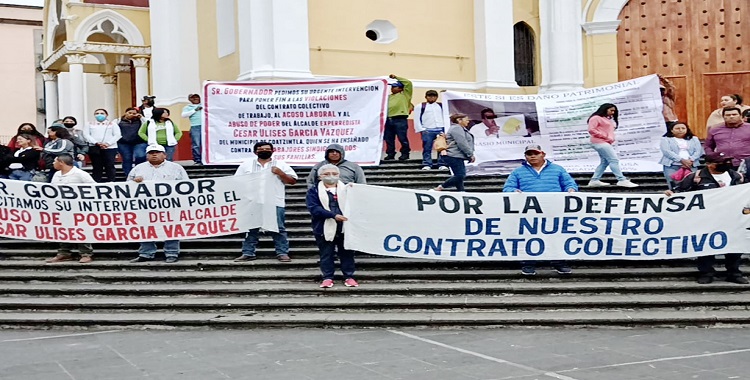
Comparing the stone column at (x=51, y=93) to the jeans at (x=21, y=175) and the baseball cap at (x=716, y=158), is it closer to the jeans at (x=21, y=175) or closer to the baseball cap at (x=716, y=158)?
the jeans at (x=21, y=175)

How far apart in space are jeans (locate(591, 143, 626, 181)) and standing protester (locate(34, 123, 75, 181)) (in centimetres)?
749

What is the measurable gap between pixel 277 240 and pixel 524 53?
44.0 ft

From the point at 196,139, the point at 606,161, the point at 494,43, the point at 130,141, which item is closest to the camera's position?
the point at 606,161

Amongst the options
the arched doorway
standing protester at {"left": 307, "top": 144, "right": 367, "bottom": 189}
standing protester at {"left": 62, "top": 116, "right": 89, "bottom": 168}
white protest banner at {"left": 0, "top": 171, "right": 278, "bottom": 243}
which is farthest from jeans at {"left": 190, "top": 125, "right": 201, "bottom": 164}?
the arched doorway

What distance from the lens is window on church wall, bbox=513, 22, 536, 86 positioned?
23.5 meters

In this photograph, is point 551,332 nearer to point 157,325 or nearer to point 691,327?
point 691,327

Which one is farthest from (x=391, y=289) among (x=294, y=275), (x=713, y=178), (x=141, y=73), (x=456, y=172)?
(x=141, y=73)

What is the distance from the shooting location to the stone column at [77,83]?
24453 mm

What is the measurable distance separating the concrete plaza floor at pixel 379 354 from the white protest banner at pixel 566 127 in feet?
19.0

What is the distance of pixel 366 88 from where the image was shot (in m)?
15.3

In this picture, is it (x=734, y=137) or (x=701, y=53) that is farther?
(x=701, y=53)

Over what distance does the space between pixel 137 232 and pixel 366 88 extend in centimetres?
475

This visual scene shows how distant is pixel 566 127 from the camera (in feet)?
48.3

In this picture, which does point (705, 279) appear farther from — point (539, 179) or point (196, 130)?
point (196, 130)
